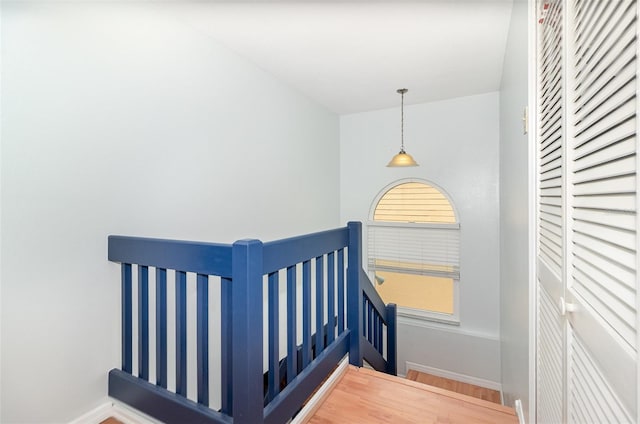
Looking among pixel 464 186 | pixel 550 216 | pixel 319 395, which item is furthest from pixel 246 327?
pixel 464 186

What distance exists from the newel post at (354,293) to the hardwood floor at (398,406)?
20 cm

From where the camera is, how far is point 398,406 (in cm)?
177

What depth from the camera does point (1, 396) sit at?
1.34 meters

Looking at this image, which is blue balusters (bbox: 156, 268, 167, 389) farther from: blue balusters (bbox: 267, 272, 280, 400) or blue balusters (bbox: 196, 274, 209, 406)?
blue balusters (bbox: 267, 272, 280, 400)

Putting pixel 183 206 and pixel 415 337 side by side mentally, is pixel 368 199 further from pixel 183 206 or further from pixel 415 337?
pixel 183 206

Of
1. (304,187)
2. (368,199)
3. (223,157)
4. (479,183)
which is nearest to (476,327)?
(479,183)

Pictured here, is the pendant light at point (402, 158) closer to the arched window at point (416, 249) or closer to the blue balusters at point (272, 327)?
the arched window at point (416, 249)

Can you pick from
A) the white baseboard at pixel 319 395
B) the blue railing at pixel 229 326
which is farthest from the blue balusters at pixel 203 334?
the white baseboard at pixel 319 395

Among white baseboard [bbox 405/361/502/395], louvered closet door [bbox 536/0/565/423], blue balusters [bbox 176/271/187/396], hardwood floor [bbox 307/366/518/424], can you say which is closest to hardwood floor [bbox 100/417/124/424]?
blue balusters [bbox 176/271/187/396]

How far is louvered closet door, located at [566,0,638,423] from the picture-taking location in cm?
56

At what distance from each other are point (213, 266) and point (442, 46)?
2.43m

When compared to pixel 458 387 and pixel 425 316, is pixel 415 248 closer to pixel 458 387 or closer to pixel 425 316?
pixel 425 316

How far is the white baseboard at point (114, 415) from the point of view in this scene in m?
1.58

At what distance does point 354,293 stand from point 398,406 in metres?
0.71
